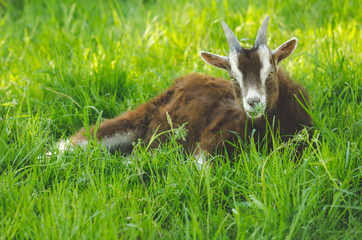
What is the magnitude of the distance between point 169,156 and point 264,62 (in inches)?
38.1

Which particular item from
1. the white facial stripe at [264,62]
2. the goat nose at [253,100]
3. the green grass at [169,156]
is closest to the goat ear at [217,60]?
the white facial stripe at [264,62]

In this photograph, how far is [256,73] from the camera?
3268mm

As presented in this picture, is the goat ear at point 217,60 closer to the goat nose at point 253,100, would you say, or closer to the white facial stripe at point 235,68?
the white facial stripe at point 235,68

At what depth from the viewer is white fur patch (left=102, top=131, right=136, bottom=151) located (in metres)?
4.00

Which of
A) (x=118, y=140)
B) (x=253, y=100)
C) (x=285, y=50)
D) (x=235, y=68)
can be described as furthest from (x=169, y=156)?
(x=285, y=50)

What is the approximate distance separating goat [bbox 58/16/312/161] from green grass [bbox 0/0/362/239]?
210 millimetres

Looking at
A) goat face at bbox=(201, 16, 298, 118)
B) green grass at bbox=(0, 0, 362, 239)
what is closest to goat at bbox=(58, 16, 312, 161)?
goat face at bbox=(201, 16, 298, 118)

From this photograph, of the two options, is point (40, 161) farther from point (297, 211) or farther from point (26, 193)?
point (297, 211)

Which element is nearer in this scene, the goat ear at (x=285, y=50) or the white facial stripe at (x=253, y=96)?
the white facial stripe at (x=253, y=96)

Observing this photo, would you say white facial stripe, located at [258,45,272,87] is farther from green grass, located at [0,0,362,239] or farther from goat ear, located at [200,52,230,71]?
green grass, located at [0,0,362,239]

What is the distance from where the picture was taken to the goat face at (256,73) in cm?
321

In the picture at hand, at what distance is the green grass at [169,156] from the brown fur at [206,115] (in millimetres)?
202

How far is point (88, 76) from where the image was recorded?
446 cm

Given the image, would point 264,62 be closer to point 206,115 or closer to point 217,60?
point 217,60
